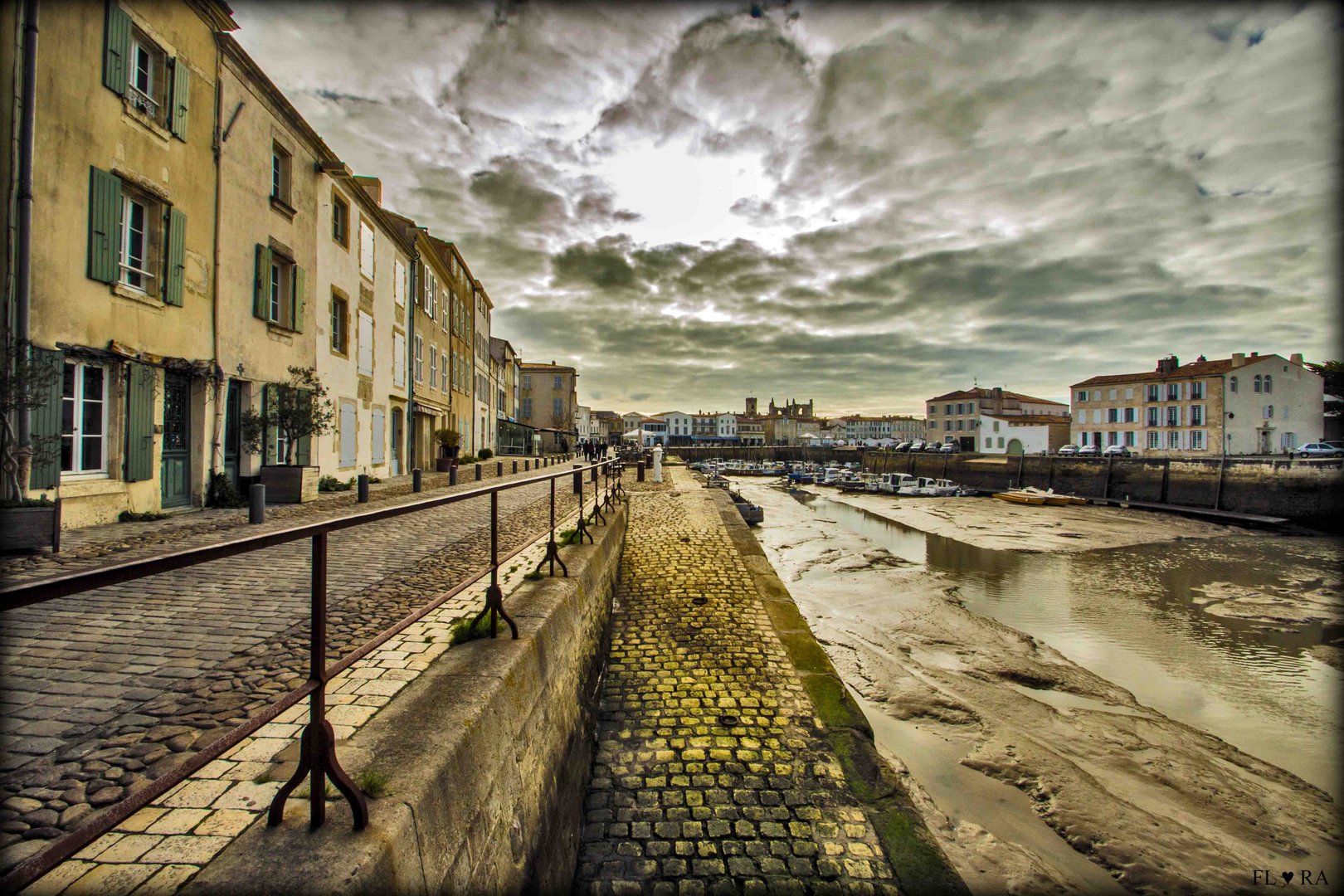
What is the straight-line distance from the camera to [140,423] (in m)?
8.50

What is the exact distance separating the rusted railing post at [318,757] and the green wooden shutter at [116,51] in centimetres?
1064

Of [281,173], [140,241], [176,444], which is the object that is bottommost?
[176,444]

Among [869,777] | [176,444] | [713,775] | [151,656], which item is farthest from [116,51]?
[869,777]

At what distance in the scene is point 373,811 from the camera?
188cm

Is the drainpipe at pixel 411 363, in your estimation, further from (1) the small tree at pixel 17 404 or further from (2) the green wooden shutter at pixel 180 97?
(1) the small tree at pixel 17 404

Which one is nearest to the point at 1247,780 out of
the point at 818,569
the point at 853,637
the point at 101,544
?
the point at 853,637

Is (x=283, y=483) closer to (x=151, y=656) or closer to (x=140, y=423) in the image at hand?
(x=140, y=423)

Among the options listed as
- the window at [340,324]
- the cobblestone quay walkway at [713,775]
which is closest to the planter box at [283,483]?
the window at [340,324]

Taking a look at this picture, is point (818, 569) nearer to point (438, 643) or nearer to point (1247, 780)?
point (1247, 780)

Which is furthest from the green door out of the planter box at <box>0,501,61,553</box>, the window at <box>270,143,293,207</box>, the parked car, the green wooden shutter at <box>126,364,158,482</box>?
the parked car

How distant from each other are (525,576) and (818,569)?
39.3 ft

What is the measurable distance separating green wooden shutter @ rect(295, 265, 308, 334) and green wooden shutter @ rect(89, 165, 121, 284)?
4.58 metres

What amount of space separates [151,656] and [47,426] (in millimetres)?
5965

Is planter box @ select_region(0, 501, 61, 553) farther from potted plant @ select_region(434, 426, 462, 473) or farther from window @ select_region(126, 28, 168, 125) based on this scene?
potted plant @ select_region(434, 426, 462, 473)
